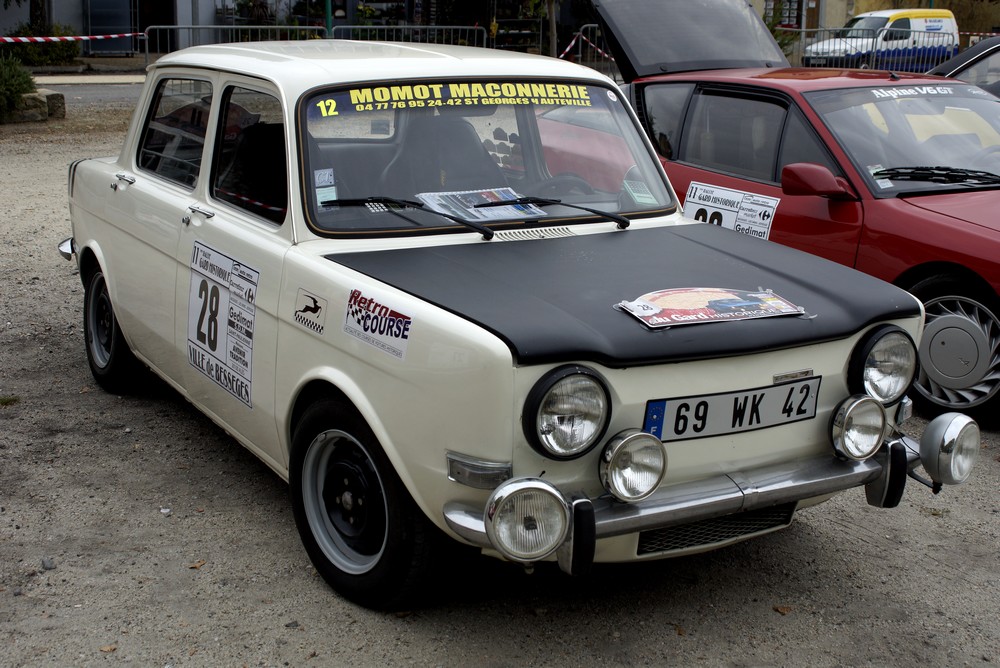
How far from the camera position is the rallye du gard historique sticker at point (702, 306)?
332 cm

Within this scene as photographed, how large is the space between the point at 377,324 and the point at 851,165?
12.0 feet

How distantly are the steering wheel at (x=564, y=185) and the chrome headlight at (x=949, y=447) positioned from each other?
5.37 feet

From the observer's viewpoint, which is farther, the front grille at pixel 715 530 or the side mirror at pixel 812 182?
the side mirror at pixel 812 182

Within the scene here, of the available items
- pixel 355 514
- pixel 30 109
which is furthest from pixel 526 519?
pixel 30 109

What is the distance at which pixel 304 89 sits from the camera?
413cm

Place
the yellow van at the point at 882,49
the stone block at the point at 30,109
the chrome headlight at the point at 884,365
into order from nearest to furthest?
the chrome headlight at the point at 884,365 < the stone block at the point at 30,109 < the yellow van at the point at 882,49

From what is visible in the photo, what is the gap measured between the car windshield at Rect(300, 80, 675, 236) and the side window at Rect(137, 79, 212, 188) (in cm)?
84

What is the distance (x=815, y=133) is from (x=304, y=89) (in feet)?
10.9

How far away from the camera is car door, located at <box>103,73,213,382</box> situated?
4.69m

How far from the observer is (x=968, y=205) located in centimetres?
572

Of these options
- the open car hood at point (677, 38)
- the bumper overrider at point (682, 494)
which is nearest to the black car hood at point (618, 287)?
the bumper overrider at point (682, 494)

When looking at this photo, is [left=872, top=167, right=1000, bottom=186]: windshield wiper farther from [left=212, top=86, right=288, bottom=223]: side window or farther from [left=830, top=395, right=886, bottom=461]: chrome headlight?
[left=212, top=86, right=288, bottom=223]: side window

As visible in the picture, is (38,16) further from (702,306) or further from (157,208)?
(702,306)

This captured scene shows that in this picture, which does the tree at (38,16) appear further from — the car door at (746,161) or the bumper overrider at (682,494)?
the bumper overrider at (682,494)
